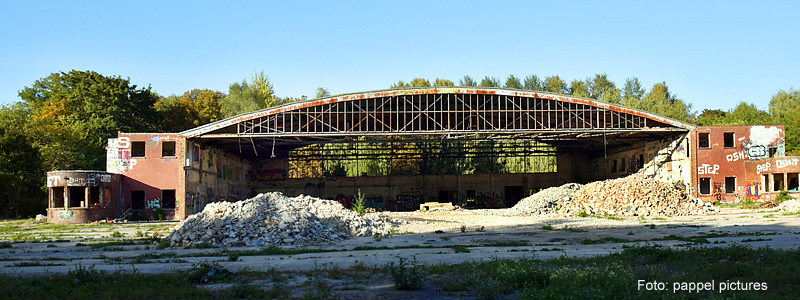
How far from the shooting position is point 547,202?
40.2 metres

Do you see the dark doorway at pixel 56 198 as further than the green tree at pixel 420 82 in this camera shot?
No

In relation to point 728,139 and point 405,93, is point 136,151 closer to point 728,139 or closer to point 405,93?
point 405,93

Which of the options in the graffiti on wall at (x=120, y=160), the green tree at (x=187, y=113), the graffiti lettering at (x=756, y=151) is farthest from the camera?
the green tree at (x=187, y=113)

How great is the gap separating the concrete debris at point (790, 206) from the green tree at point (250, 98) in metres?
56.2

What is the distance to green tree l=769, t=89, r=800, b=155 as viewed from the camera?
63312mm

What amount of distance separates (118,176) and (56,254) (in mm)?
21362

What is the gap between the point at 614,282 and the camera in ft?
33.3

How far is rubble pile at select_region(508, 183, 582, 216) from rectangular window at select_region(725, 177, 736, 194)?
10192 mm

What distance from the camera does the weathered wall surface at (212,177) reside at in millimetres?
40531

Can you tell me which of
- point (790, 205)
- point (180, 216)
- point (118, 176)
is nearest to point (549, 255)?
point (790, 205)

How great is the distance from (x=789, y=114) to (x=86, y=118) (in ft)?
248

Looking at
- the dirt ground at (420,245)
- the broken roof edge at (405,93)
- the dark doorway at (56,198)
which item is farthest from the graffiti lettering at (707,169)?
the dark doorway at (56,198)

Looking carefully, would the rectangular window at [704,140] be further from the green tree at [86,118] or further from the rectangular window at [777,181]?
the green tree at [86,118]

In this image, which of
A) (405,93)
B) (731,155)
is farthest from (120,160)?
(731,155)
